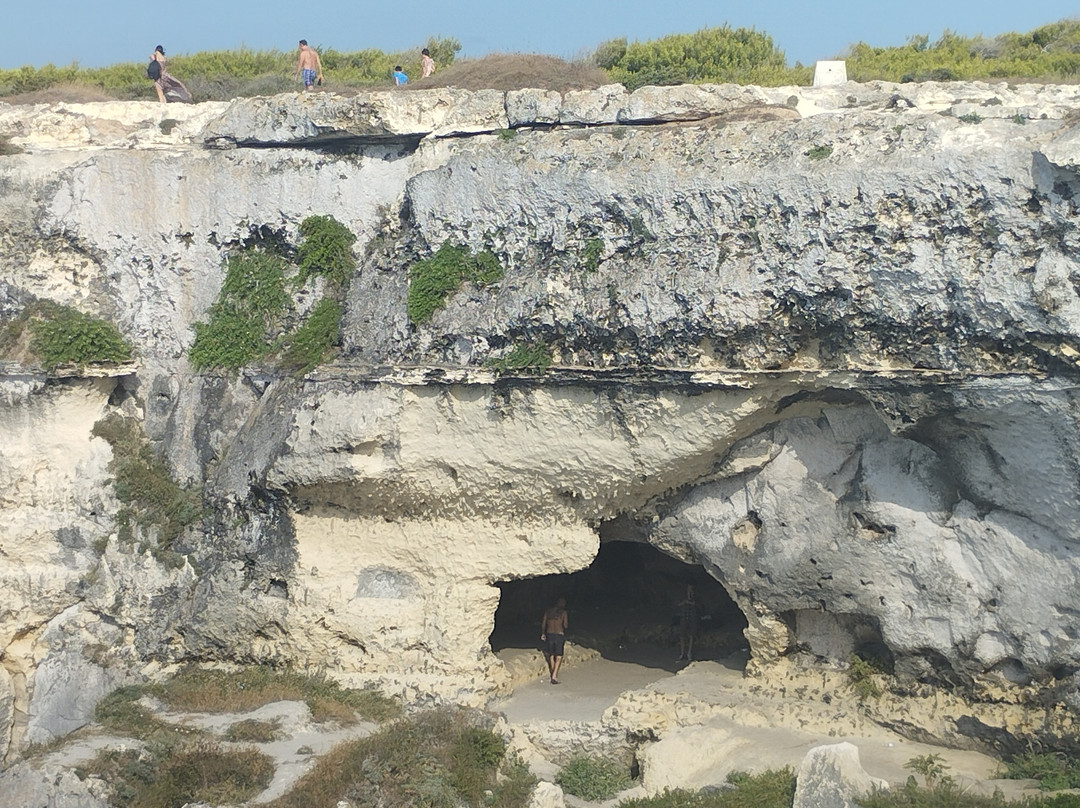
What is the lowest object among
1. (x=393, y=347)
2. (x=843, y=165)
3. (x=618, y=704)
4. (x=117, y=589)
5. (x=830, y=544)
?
(x=618, y=704)

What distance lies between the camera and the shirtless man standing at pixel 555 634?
13.9m

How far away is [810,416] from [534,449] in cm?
279

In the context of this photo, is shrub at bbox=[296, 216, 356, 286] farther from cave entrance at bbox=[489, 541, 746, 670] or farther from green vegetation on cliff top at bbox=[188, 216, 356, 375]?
cave entrance at bbox=[489, 541, 746, 670]

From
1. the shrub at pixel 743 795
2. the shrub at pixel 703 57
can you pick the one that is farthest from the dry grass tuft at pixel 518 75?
the shrub at pixel 743 795

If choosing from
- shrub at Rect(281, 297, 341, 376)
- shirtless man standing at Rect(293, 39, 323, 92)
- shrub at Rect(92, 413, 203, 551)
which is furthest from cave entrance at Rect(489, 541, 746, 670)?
shirtless man standing at Rect(293, 39, 323, 92)

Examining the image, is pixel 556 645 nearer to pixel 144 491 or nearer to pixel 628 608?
pixel 628 608

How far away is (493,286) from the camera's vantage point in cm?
1223

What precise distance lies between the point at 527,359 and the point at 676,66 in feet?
23.3

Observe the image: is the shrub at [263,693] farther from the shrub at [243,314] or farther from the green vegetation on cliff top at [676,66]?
the green vegetation on cliff top at [676,66]

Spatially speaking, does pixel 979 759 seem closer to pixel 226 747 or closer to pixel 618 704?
pixel 618 704

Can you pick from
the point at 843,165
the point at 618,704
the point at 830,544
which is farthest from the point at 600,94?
the point at 618,704

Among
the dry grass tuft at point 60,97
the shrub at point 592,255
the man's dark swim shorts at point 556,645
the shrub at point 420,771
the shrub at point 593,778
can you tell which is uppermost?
the dry grass tuft at point 60,97

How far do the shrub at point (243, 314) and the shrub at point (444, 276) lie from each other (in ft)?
6.39

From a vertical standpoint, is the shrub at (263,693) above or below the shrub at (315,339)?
below
